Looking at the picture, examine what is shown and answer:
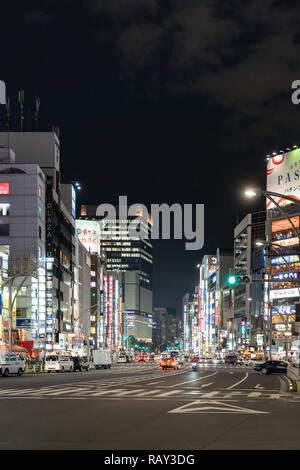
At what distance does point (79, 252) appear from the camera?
186m

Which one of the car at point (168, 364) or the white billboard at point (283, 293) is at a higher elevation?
the white billboard at point (283, 293)

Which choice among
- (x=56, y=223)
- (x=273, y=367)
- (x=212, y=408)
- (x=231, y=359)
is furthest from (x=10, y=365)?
(x=56, y=223)

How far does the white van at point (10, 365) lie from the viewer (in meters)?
60.9

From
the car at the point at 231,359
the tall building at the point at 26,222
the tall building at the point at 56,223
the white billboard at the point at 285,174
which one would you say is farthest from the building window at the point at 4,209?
the white billboard at the point at 285,174

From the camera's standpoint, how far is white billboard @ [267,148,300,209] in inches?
6329

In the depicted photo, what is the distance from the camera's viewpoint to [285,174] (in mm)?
164875

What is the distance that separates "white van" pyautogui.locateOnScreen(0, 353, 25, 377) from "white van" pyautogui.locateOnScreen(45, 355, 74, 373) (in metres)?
13.5

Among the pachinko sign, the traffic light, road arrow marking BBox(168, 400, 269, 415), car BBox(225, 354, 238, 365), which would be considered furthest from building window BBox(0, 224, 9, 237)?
road arrow marking BBox(168, 400, 269, 415)

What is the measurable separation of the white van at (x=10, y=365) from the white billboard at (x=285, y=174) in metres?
103

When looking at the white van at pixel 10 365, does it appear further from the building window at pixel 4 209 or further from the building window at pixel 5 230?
the building window at pixel 4 209
